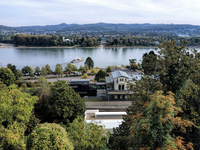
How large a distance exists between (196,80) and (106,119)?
16.0 feet

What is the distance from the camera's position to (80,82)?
12.1 m

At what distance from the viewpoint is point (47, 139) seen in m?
3.06

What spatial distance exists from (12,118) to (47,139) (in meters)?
3.03

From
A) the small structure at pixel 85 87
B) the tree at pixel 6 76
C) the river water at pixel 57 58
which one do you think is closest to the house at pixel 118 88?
the small structure at pixel 85 87

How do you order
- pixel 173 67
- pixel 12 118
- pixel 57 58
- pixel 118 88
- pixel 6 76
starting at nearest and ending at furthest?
pixel 173 67, pixel 12 118, pixel 118 88, pixel 6 76, pixel 57 58

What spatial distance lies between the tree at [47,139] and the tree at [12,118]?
6.35 ft

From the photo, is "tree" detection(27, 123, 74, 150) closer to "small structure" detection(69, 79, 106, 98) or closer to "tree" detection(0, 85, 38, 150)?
"tree" detection(0, 85, 38, 150)

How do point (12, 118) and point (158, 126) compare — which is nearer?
point (158, 126)

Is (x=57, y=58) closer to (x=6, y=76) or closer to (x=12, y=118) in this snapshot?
(x=6, y=76)

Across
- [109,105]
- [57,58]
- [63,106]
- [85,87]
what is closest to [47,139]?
[63,106]

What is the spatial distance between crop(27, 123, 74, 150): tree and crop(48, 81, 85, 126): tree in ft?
13.6

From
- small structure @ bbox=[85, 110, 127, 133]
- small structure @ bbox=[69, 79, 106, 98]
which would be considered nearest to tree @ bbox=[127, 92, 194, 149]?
small structure @ bbox=[85, 110, 127, 133]

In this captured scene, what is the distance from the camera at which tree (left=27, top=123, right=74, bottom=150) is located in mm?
2998

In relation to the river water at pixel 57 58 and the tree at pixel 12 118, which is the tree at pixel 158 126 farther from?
the river water at pixel 57 58
